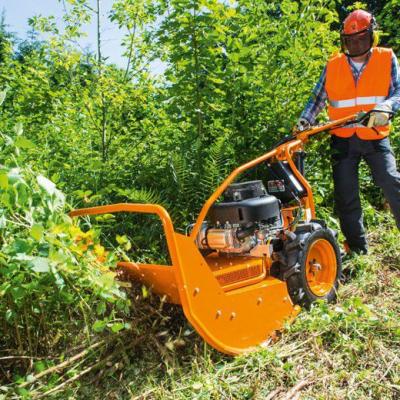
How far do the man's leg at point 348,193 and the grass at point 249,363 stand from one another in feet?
3.89

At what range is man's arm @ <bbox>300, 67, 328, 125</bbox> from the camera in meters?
4.32

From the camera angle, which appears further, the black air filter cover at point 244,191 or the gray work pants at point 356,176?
the gray work pants at point 356,176

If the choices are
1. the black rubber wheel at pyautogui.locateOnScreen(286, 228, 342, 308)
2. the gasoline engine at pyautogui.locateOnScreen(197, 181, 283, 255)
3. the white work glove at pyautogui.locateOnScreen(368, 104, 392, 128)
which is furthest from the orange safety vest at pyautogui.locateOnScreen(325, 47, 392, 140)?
the gasoline engine at pyautogui.locateOnScreen(197, 181, 283, 255)

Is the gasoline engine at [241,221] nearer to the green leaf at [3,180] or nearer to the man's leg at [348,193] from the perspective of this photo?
the man's leg at [348,193]

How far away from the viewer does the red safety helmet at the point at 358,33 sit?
395cm

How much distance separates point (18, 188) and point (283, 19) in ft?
10.7

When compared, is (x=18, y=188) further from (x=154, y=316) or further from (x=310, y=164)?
(x=310, y=164)

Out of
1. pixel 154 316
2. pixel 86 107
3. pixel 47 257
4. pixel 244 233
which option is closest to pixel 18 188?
pixel 47 257

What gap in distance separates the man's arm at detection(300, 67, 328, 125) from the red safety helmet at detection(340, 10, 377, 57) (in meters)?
0.32

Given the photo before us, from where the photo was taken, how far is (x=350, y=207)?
4.42m

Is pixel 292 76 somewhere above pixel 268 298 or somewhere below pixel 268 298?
above

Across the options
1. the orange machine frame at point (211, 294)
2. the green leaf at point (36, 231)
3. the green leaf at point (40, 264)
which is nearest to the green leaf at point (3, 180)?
the green leaf at point (36, 231)

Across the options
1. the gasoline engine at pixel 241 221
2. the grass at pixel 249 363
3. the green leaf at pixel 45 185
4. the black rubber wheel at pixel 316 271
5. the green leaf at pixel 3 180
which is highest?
the green leaf at pixel 3 180

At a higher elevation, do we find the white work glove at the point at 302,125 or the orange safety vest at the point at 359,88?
the orange safety vest at the point at 359,88
